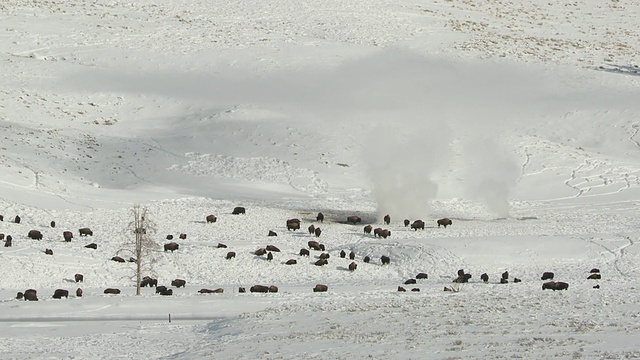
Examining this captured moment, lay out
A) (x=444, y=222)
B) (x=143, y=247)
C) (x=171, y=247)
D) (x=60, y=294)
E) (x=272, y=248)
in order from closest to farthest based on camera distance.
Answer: (x=60, y=294)
(x=143, y=247)
(x=171, y=247)
(x=272, y=248)
(x=444, y=222)

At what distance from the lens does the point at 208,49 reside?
82750mm

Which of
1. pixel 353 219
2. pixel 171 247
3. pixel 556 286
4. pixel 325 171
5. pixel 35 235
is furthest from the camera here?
pixel 325 171

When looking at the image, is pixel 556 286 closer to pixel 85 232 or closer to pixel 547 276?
pixel 547 276

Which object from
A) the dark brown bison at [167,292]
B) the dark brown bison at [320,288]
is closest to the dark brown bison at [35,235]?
the dark brown bison at [167,292]

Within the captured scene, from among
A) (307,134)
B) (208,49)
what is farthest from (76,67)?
(307,134)

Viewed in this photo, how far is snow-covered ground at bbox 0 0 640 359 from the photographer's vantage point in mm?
29219

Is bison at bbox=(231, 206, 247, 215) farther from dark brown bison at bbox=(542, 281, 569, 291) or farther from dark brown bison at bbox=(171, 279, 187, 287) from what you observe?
dark brown bison at bbox=(542, 281, 569, 291)

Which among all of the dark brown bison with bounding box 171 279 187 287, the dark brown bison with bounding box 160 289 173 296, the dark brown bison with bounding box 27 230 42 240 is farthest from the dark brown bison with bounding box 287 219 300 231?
the dark brown bison with bounding box 160 289 173 296

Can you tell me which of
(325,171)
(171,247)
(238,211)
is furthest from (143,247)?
(325,171)

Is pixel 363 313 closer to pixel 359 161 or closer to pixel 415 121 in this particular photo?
pixel 359 161

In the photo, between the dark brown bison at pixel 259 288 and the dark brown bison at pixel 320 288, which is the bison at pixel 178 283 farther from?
the dark brown bison at pixel 320 288

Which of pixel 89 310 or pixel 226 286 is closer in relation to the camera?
pixel 89 310

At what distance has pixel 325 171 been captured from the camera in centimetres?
6216

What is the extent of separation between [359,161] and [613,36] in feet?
140
